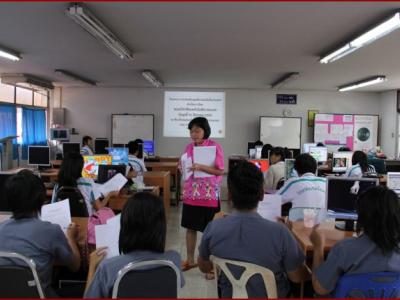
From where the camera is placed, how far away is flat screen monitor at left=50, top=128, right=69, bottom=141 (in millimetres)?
9242

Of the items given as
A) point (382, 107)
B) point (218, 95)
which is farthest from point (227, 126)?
point (382, 107)

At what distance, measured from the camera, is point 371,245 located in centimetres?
153

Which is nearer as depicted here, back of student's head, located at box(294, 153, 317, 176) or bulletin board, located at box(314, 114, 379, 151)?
back of student's head, located at box(294, 153, 317, 176)

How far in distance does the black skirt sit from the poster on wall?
21.3 feet

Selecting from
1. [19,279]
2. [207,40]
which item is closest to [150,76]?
[207,40]

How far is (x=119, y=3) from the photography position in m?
3.48

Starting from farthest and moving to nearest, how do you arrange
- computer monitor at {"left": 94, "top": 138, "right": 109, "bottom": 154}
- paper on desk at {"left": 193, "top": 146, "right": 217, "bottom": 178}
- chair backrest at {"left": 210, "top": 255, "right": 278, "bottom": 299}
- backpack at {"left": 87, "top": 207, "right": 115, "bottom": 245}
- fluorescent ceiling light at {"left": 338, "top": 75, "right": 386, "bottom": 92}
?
computer monitor at {"left": 94, "top": 138, "right": 109, "bottom": 154}
fluorescent ceiling light at {"left": 338, "top": 75, "right": 386, "bottom": 92}
paper on desk at {"left": 193, "top": 146, "right": 217, "bottom": 178}
backpack at {"left": 87, "top": 207, "right": 115, "bottom": 245}
chair backrest at {"left": 210, "top": 255, "right": 278, "bottom": 299}

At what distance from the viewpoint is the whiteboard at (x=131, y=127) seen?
9.80m

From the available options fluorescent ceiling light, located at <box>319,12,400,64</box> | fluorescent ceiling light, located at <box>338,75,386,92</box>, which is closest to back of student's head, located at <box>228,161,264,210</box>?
fluorescent ceiling light, located at <box>319,12,400,64</box>

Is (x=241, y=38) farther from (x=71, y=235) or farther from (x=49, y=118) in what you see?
(x=49, y=118)

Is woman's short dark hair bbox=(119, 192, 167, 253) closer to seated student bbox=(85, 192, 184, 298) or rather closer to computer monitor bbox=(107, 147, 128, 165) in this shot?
seated student bbox=(85, 192, 184, 298)

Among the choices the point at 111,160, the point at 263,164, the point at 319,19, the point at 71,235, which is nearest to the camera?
→ the point at 71,235

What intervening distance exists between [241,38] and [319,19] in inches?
42.0

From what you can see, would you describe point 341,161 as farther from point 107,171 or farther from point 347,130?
point 107,171
